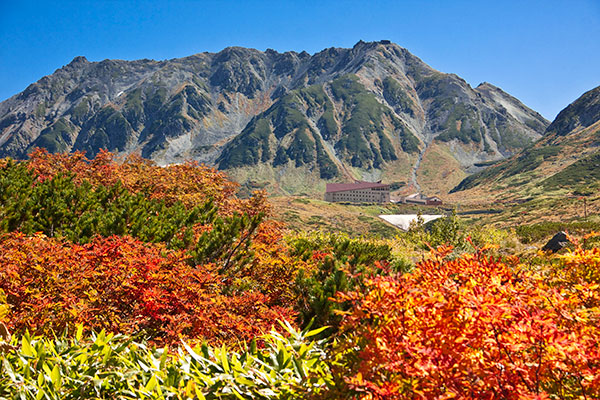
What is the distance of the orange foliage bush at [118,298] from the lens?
4.44m

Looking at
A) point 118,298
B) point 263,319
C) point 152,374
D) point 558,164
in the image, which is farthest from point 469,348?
point 558,164

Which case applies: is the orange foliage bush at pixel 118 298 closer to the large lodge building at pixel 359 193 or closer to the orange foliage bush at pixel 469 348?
the orange foliage bush at pixel 469 348

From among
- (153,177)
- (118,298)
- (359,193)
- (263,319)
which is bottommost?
(263,319)

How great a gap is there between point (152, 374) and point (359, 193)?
127 m

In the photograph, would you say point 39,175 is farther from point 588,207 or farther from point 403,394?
point 588,207

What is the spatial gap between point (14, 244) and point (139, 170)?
11833 mm

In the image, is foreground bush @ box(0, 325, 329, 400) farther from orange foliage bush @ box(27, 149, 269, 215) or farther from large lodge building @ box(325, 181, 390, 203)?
large lodge building @ box(325, 181, 390, 203)

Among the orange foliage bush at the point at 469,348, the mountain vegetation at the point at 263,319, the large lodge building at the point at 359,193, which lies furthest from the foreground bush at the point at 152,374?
the large lodge building at the point at 359,193

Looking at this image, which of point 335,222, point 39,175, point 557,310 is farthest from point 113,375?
point 335,222

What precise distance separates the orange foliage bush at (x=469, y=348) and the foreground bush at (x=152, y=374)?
0.49 meters

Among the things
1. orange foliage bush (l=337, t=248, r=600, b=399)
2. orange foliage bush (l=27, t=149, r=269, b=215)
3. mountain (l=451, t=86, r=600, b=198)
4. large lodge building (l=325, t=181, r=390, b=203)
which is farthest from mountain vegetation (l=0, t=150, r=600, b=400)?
large lodge building (l=325, t=181, r=390, b=203)

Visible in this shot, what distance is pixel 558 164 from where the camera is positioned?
467 ft

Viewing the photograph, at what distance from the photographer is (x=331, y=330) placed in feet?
16.7

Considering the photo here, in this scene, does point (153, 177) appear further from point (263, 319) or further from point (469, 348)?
point (469, 348)
